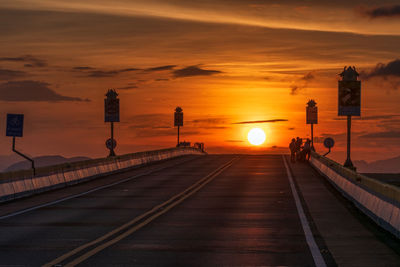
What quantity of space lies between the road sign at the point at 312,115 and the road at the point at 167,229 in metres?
40.6

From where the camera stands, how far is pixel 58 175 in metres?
35.2

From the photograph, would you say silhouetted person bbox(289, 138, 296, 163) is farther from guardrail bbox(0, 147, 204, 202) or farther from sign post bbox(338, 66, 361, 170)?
sign post bbox(338, 66, 361, 170)

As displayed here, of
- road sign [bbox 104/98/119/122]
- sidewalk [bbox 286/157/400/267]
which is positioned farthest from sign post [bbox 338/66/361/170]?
road sign [bbox 104/98/119/122]

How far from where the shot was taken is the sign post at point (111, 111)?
175ft

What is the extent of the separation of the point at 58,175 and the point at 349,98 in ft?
47.7

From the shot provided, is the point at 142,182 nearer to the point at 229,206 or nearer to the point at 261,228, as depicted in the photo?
the point at 229,206

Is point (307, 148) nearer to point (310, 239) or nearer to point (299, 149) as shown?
point (299, 149)

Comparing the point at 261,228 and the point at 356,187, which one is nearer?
the point at 261,228

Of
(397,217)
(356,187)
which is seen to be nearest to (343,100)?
(356,187)

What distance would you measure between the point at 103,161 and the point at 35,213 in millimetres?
22383

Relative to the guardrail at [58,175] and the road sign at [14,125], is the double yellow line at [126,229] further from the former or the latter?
the road sign at [14,125]

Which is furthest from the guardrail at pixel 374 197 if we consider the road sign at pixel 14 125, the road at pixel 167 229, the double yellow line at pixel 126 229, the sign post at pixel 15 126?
the road sign at pixel 14 125

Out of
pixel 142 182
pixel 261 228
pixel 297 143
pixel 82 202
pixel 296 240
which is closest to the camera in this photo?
→ pixel 296 240

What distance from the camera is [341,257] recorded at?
13953 mm
